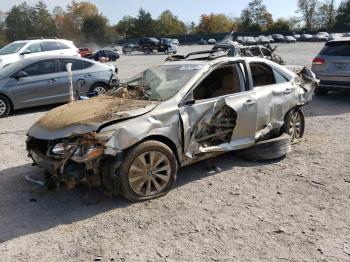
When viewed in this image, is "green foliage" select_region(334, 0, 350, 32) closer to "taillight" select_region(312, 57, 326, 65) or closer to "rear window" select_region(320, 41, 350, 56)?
"rear window" select_region(320, 41, 350, 56)

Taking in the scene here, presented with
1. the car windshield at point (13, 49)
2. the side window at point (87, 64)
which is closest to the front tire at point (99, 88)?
the side window at point (87, 64)

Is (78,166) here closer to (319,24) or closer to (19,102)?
(19,102)

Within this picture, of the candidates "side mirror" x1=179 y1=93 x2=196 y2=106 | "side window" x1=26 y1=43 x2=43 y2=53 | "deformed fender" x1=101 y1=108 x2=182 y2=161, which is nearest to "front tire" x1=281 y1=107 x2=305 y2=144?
"side mirror" x1=179 y1=93 x2=196 y2=106

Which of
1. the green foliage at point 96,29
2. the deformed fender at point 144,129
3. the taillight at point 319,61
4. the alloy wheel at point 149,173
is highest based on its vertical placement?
the green foliage at point 96,29

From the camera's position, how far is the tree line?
278ft

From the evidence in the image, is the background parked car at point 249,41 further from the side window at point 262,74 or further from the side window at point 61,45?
the side window at point 262,74

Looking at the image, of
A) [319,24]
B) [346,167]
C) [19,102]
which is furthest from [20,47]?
[319,24]

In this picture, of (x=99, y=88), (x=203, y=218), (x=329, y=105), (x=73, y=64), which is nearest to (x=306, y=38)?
(x=329, y=105)

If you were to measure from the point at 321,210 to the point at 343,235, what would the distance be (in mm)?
572

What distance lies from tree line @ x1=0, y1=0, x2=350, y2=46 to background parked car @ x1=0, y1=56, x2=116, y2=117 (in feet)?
217

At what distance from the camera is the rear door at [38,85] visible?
1033 cm

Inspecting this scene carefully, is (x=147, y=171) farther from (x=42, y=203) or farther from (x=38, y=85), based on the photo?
(x=38, y=85)

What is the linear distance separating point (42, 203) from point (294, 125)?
430cm

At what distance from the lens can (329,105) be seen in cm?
A: 1110
